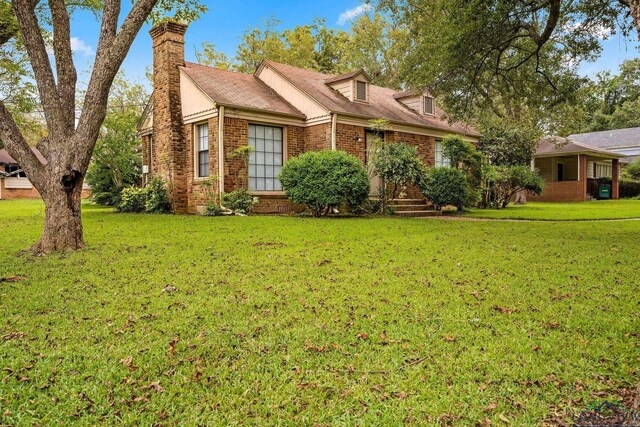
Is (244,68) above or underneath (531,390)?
above

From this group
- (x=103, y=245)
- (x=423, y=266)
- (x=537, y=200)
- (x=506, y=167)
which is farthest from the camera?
(x=537, y=200)

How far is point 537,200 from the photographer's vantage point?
89.9 feet

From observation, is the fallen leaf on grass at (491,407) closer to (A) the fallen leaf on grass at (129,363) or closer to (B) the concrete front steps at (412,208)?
(A) the fallen leaf on grass at (129,363)

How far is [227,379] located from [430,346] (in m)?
1.37

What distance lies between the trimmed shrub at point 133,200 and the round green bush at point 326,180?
549 cm

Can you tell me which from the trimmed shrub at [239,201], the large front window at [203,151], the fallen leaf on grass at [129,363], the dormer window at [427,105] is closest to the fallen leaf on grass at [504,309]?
the fallen leaf on grass at [129,363]

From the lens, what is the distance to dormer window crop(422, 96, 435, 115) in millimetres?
18816

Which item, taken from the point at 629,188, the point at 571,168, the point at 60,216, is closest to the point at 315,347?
the point at 60,216

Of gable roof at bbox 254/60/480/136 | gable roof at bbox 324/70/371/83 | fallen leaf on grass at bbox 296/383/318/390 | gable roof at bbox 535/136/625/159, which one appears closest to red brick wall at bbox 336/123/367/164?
gable roof at bbox 254/60/480/136

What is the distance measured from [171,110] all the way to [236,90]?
7.36 ft

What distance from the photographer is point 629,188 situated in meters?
28.6

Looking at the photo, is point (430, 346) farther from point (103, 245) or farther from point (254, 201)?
point (254, 201)

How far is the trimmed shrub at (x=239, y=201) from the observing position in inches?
524

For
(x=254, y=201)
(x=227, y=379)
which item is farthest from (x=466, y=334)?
(x=254, y=201)
